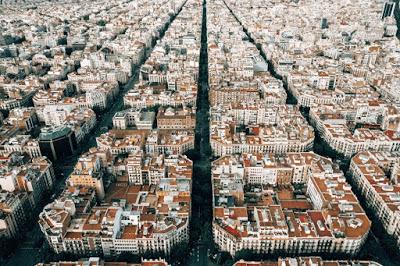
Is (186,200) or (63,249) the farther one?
(186,200)

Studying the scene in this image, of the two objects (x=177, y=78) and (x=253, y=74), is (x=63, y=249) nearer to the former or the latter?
Answer: (x=177, y=78)

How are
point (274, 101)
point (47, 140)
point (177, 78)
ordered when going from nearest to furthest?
1. point (47, 140)
2. point (274, 101)
3. point (177, 78)

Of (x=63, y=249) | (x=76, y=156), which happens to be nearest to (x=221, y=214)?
(x=63, y=249)

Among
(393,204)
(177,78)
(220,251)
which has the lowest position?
(220,251)

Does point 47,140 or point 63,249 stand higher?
point 47,140

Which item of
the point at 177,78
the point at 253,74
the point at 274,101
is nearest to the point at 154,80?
the point at 177,78

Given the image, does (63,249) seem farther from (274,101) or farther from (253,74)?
(253,74)

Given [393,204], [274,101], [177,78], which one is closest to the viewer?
[393,204]

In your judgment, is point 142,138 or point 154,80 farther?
point 154,80

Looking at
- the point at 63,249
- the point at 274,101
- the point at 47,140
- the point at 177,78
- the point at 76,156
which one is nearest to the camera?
the point at 63,249
